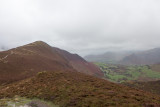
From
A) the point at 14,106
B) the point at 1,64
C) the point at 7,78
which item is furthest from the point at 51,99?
the point at 1,64

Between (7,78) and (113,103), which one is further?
(7,78)

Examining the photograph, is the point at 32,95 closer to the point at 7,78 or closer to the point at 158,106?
the point at 158,106

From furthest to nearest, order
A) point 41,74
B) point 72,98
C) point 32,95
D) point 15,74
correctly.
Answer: point 15,74 → point 41,74 → point 32,95 → point 72,98

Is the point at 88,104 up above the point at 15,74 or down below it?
below

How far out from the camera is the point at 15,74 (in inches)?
1770

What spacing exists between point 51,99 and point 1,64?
44.2m

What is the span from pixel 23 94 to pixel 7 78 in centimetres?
2655

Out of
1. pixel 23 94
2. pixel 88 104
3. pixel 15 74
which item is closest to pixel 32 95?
pixel 23 94

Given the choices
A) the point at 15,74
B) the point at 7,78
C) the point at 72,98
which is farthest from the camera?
the point at 15,74

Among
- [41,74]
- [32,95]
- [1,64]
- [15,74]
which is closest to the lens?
[32,95]

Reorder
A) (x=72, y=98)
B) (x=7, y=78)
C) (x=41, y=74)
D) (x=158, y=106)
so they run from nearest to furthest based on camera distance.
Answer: (x=158, y=106) → (x=72, y=98) → (x=41, y=74) → (x=7, y=78)

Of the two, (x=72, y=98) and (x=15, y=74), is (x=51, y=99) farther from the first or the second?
(x=15, y=74)

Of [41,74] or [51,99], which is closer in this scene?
[51,99]

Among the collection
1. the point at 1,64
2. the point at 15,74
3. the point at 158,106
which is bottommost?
the point at 158,106
